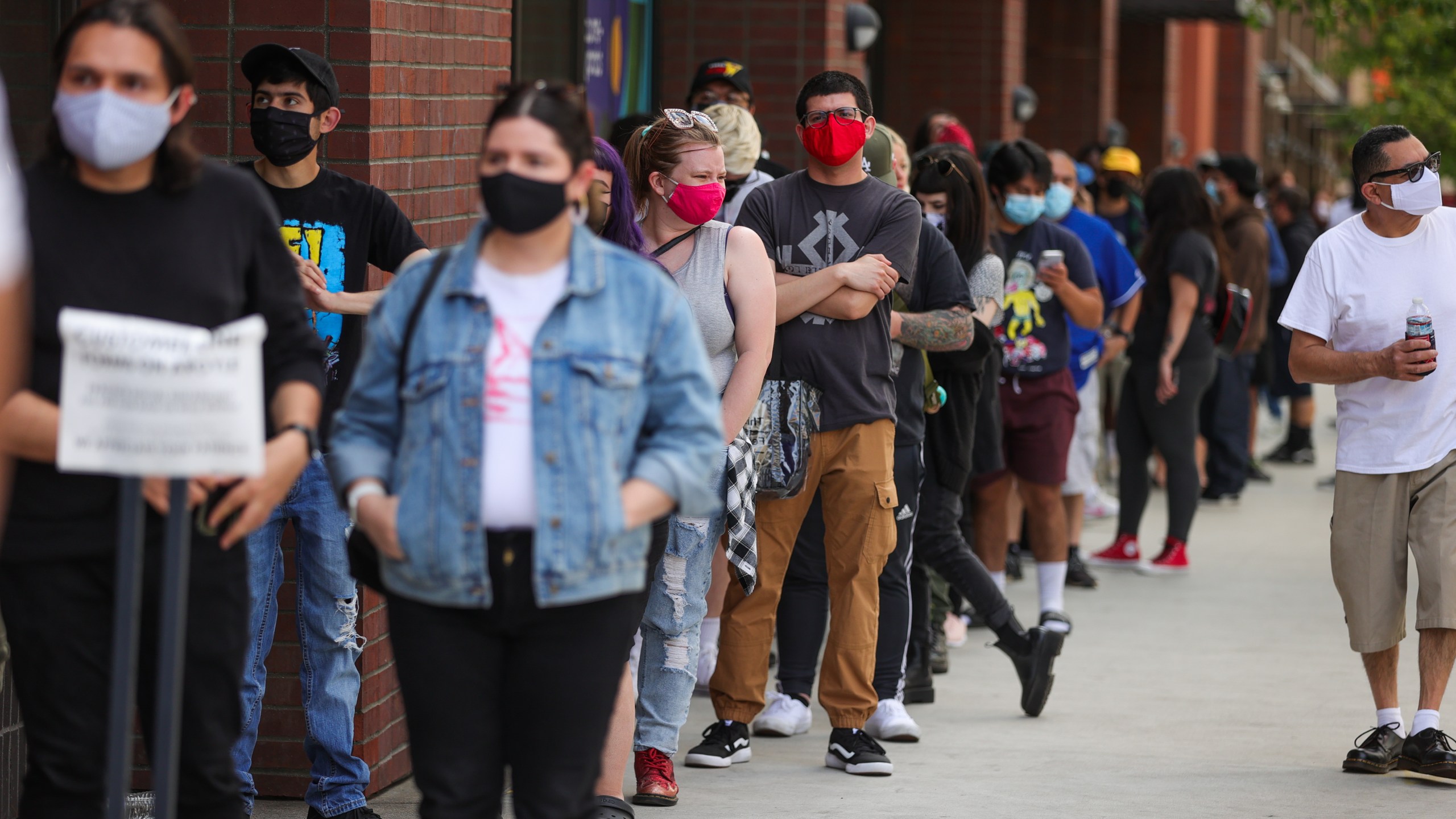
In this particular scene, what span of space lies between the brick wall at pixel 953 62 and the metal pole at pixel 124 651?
11.4m

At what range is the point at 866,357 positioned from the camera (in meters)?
5.60

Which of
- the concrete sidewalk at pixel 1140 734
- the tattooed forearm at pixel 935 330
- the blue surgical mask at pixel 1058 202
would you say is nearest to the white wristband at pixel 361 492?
the concrete sidewalk at pixel 1140 734

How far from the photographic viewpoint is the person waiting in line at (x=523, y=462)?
321cm

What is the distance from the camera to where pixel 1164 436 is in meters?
9.65

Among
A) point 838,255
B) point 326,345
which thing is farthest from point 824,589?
point 326,345

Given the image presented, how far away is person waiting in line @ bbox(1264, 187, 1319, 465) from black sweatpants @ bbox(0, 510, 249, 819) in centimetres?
1200

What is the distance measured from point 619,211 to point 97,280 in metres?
1.85

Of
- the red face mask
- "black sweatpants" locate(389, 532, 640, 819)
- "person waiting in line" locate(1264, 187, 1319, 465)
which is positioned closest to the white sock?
the red face mask

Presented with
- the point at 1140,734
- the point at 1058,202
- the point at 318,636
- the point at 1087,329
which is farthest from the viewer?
the point at 1058,202

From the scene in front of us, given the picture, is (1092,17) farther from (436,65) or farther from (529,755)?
(529,755)

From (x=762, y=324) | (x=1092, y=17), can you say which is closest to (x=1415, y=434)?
(x=762, y=324)

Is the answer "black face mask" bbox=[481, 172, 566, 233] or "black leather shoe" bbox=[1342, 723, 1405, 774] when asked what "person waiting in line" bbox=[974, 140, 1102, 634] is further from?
"black face mask" bbox=[481, 172, 566, 233]

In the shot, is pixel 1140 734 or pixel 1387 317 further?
pixel 1140 734

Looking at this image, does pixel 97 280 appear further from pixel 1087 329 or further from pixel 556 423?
pixel 1087 329
